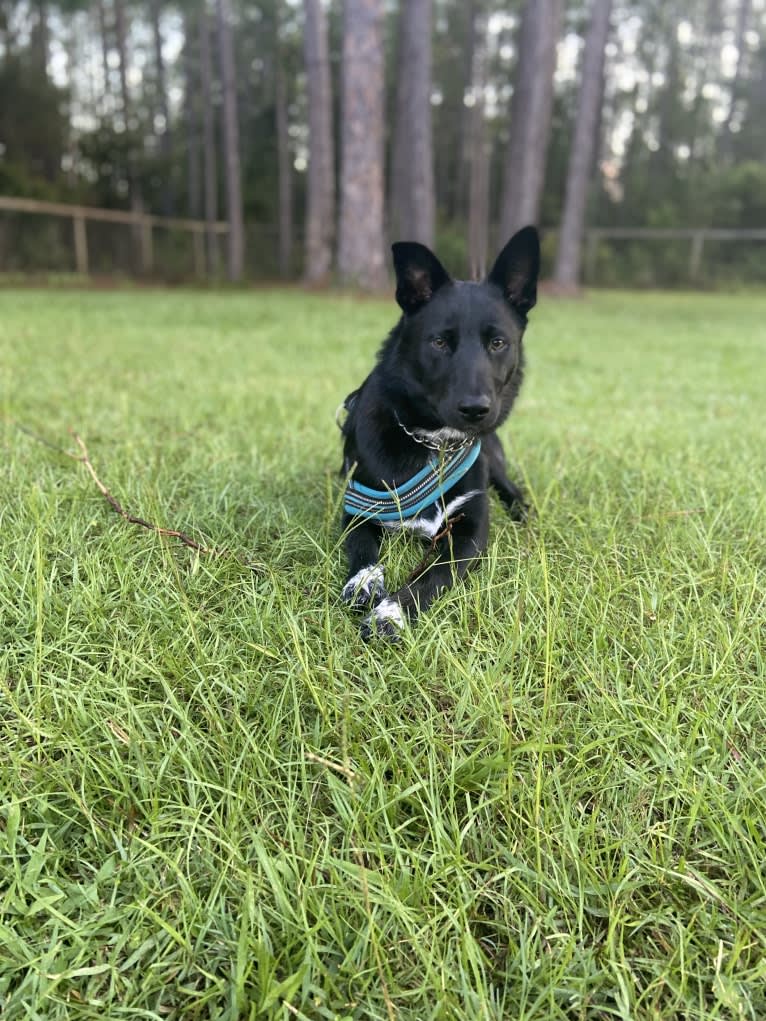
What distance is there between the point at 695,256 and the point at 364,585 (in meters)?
26.2

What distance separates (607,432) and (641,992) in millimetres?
3279

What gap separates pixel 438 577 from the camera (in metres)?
1.90

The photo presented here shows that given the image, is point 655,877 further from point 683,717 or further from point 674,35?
point 674,35

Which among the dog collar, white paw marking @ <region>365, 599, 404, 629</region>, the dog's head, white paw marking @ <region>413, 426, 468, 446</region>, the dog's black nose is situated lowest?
white paw marking @ <region>365, 599, 404, 629</region>

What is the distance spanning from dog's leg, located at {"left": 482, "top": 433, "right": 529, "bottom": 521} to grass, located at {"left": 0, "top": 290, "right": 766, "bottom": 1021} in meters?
0.14

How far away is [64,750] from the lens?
52.2 inches

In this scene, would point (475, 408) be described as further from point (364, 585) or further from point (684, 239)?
point (684, 239)

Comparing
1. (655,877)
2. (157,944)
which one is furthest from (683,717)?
(157,944)

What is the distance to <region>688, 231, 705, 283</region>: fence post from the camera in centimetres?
2389

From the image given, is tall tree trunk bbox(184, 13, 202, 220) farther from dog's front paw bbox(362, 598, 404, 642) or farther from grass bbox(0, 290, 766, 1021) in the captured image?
dog's front paw bbox(362, 598, 404, 642)

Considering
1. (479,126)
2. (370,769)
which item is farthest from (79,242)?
(479,126)

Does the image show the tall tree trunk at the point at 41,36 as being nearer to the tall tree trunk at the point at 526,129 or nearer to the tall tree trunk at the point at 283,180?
the tall tree trunk at the point at 283,180

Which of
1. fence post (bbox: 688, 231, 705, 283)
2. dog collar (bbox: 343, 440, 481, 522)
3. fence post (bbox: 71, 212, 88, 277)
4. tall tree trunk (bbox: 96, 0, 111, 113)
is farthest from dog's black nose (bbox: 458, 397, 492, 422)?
tall tree trunk (bbox: 96, 0, 111, 113)

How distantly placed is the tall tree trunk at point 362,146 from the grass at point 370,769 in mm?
10954
